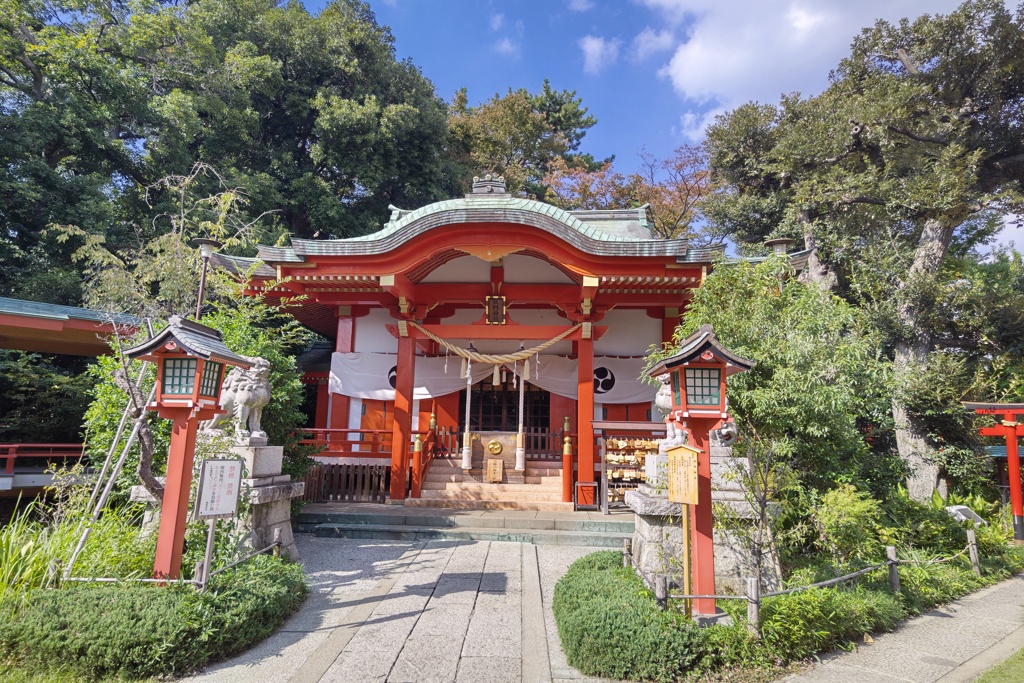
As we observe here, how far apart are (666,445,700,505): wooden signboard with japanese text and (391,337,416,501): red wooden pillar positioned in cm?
632

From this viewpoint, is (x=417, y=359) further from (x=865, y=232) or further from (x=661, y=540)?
(x=865, y=232)

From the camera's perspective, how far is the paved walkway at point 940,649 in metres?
4.10

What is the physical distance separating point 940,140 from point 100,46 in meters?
22.3

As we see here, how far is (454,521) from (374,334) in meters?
5.52

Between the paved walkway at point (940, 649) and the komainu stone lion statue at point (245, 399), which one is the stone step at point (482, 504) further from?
the paved walkway at point (940, 649)

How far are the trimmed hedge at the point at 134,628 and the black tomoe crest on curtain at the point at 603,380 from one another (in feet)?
27.6

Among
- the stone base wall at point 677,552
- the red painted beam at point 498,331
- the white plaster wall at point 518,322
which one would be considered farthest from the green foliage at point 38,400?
the stone base wall at point 677,552

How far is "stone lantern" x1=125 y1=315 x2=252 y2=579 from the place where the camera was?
15.1 feet

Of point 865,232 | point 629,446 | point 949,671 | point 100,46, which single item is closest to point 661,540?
point 949,671

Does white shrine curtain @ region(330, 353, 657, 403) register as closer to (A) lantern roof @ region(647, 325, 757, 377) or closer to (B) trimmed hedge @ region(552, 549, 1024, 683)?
(B) trimmed hedge @ region(552, 549, 1024, 683)

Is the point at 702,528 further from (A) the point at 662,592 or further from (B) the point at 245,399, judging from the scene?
(B) the point at 245,399

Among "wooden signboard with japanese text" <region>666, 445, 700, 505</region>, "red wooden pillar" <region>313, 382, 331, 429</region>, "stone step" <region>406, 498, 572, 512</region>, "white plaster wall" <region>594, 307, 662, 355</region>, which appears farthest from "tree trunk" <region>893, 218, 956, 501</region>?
"red wooden pillar" <region>313, 382, 331, 429</region>

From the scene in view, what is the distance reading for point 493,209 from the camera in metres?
8.83

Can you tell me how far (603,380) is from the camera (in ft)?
39.0
